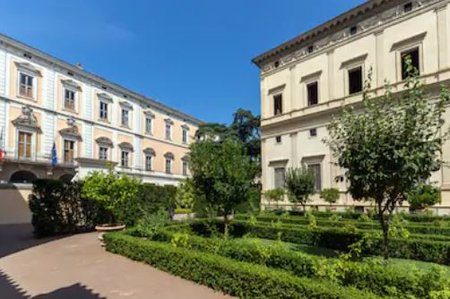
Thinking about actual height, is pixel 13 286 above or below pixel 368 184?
below

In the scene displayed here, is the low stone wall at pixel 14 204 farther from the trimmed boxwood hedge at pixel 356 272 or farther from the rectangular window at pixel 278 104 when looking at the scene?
the rectangular window at pixel 278 104

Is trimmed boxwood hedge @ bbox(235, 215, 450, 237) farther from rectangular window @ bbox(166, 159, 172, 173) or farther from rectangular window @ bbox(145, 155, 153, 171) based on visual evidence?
rectangular window @ bbox(166, 159, 172, 173)

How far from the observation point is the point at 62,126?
29719 millimetres

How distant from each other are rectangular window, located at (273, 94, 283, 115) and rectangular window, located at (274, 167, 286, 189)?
15.1 feet

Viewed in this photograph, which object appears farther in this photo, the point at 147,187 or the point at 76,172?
the point at 76,172

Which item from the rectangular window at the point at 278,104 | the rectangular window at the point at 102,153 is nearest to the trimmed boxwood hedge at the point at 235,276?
the rectangular window at the point at 278,104

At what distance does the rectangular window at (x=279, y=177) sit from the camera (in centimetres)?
2708

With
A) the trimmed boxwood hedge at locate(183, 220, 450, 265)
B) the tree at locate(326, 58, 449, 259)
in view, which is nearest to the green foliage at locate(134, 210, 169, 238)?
the trimmed boxwood hedge at locate(183, 220, 450, 265)

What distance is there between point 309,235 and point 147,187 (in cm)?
1040

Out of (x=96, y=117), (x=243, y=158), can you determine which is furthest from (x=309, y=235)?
(x=96, y=117)

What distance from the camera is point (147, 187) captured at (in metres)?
19.5

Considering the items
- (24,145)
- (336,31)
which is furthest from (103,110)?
(336,31)

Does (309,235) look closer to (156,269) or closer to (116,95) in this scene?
(156,269)

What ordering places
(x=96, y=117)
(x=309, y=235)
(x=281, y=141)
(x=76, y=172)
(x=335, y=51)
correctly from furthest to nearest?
(x=96, y=117), (x=76, y=172), (x=281, y=141), (x=335, y=51), (x=309, y=235)
